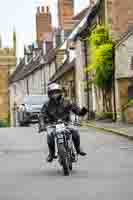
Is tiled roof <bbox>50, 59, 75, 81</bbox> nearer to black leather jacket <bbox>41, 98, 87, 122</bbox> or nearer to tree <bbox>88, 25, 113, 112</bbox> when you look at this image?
tree <bbox>88, 25, 113, 112</bbox>

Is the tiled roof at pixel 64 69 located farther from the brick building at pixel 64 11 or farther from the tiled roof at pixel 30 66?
the brick building at pixel 64 11

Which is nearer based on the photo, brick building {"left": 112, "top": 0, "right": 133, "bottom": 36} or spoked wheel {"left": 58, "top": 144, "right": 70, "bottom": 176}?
spoked wheel {"left": 58, "top": 144, "right": 70, "bottom": 176}

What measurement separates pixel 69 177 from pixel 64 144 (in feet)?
2.30

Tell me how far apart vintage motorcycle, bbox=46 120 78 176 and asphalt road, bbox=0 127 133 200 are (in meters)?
0.24

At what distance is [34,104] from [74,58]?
1194 centimetres

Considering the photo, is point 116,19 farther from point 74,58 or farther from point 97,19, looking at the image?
point 74,58

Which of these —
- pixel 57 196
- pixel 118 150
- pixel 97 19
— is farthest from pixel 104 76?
pixel 57 196

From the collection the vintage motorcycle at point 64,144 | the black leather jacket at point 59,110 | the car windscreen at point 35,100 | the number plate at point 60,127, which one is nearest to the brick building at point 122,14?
the car windscreen at point 35,100

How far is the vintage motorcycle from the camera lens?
12.4m

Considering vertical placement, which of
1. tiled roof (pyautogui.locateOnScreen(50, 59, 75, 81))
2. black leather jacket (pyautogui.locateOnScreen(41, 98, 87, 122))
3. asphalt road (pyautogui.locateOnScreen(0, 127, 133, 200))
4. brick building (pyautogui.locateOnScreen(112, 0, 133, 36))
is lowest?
asphalt road (pyautogui.locateOnScreen(0, 127, 133, 200))

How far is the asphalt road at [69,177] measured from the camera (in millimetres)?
Result: 9734

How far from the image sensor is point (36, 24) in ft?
254

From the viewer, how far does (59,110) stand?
12.9 meters

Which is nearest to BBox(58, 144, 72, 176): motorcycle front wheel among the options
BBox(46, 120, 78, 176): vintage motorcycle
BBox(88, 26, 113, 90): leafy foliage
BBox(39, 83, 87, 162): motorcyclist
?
BBox(46, 120, 78, 176): vintage motorcycle
